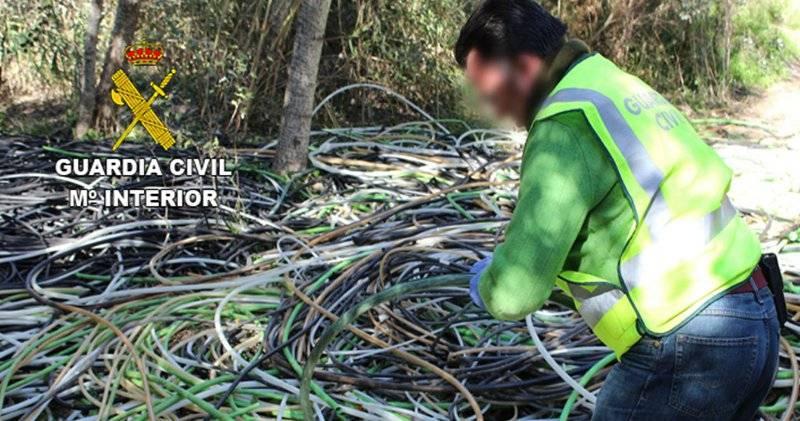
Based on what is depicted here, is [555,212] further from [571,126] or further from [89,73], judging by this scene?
[89,73]

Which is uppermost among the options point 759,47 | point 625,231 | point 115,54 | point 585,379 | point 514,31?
point 759,47

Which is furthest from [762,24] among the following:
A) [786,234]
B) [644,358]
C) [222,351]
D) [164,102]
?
[644,358]

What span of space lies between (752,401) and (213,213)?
3319mm

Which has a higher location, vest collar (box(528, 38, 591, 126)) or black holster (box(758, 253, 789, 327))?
vest collar (box(528, 38, 591, 126))

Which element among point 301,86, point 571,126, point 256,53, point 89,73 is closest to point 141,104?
point 89,73

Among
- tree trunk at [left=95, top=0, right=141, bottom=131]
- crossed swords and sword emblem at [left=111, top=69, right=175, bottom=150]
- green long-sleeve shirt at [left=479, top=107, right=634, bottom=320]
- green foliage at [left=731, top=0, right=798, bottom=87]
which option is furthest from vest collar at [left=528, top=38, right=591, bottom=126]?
green foliage at [left=731, top=0, right=798, bottom=87]

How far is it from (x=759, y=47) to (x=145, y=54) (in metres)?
6.95

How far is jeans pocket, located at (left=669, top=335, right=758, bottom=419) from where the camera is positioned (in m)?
1.50

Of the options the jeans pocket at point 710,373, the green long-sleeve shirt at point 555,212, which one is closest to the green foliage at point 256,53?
the green long-sleeve shirt at point 555,212

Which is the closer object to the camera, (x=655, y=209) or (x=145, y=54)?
(x=655, y=209)

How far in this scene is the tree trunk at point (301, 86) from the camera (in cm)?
484

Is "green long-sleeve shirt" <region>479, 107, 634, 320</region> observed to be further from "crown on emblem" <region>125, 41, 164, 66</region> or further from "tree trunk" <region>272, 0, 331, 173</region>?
"crown on emblem" <region>125, 41, 164, 66</region>

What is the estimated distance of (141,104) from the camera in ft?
22.3

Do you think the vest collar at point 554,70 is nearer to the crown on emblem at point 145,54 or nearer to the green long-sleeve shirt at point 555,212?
the green long-sleeve shirt at point 555,212
